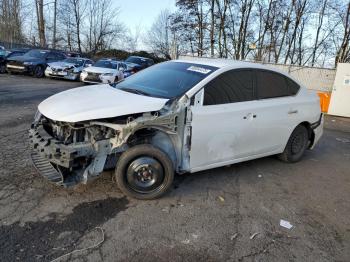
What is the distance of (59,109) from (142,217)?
60.9 inches

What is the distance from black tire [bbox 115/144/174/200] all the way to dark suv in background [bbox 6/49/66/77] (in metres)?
15.8

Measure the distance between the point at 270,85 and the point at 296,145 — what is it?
1369 mm

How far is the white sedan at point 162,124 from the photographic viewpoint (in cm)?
364

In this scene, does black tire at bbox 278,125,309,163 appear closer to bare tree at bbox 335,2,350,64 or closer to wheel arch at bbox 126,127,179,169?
wheel arch at bbox 126,127,179,169

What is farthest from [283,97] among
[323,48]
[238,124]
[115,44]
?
[115,44]

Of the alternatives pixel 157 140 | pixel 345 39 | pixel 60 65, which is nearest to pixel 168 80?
pixel 157 140

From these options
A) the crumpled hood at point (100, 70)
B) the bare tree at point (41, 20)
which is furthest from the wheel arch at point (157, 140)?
the bare tree at point (41, 20)

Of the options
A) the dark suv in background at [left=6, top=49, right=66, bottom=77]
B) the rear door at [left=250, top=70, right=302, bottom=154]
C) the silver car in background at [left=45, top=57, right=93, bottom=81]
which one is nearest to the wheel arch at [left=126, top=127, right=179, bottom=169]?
the rear door at [left=250, top=70, right=302, bottom=154]

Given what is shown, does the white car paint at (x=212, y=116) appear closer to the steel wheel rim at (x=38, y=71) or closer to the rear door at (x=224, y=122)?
the rear door at (x=224, y=122)

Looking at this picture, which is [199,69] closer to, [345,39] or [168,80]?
[168,80]

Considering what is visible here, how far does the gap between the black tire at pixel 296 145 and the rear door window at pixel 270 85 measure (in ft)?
2.51

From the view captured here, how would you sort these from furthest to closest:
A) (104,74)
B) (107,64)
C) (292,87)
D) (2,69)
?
(2,69) → (107,64) → (104,74) → (292,87)

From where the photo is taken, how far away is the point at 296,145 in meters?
5.86

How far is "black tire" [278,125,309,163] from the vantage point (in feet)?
18.8
